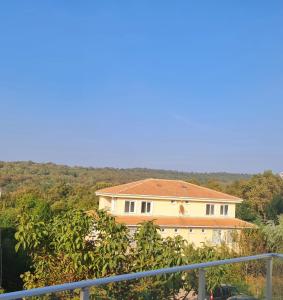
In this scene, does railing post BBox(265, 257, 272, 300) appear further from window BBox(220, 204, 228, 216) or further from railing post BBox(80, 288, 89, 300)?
window BBox(220, 204, 228, 216)

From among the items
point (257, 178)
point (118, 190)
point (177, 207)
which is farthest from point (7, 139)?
point (257, 178)

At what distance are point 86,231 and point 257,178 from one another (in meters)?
55.2

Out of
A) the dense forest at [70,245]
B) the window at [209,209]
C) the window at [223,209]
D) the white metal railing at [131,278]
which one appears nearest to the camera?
the white metal railing at [131,278]

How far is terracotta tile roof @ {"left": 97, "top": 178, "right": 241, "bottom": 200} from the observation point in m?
42.1

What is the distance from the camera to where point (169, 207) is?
4316cm

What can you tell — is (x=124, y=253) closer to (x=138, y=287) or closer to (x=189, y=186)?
(x=138, y=287)

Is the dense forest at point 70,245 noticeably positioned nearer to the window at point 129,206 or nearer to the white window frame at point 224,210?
the window at point 129,206

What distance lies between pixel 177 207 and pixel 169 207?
700 millimetres

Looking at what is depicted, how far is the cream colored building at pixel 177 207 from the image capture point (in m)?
40.6

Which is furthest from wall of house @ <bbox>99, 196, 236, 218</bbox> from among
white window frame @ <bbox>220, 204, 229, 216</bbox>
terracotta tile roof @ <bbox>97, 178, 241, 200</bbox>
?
terracotta tile roof @ <bbox>97, 178, 241, 200</bbox>

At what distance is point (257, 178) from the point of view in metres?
62.1

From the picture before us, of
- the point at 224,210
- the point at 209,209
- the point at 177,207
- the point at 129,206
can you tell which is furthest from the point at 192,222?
the point at 129,206

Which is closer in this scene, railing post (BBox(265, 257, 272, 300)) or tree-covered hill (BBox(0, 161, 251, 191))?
railing post (BBox(265, 257, 272, 300))

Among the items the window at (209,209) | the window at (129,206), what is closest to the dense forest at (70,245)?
the window at (129,206)
